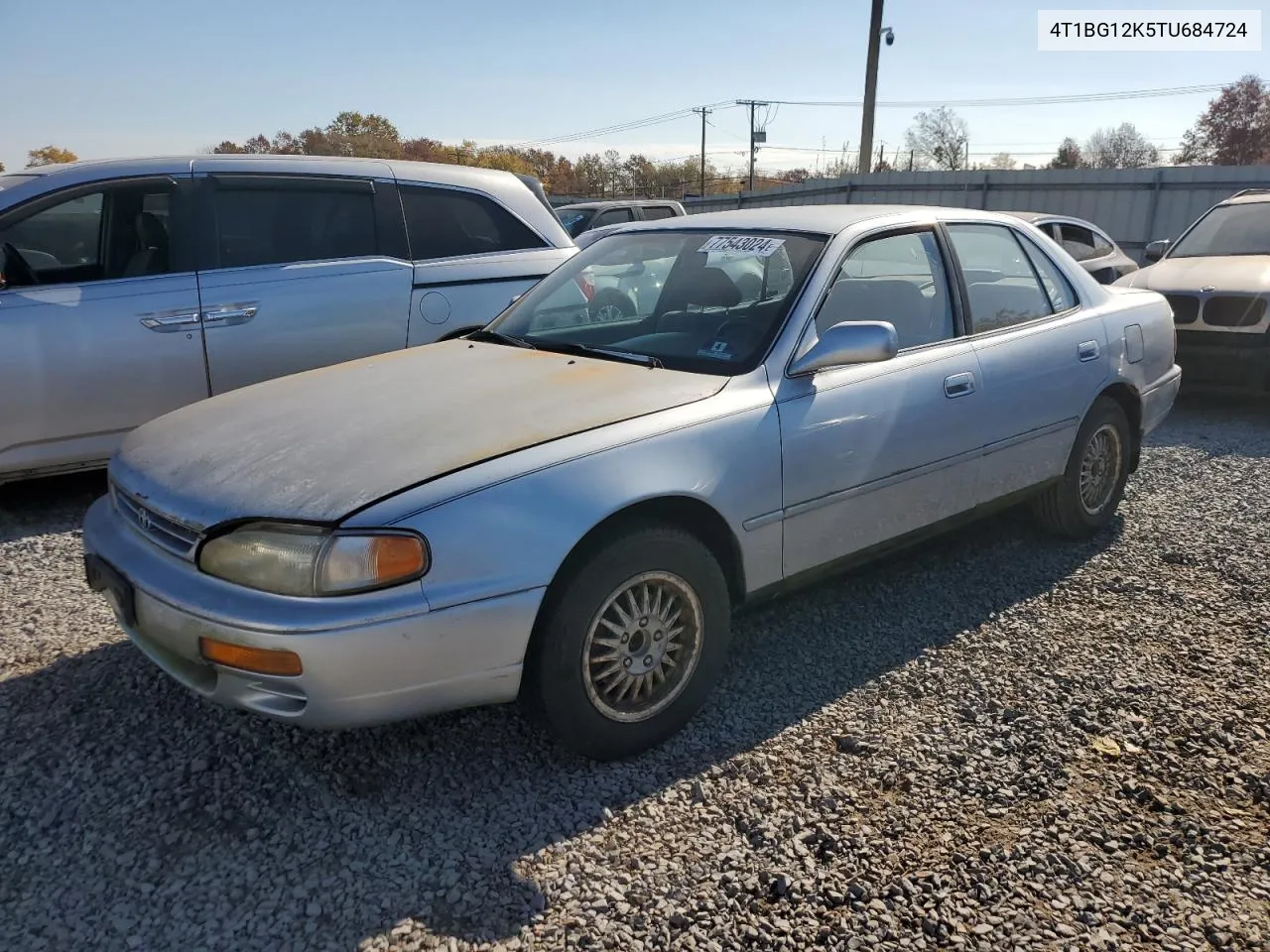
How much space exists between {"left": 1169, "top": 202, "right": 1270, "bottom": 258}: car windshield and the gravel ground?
6012 millimetres

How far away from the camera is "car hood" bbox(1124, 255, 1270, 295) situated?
24.6 feet

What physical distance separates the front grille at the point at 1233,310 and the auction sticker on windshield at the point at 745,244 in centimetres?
573

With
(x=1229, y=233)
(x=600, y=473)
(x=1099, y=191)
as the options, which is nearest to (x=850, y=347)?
(x=600, y=473)

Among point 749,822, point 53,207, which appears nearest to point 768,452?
point 749,822

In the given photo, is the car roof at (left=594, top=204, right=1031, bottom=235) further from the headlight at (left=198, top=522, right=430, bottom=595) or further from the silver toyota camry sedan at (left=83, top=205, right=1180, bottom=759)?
the headlight at (left=198, top=522, right=430, bottom=595)

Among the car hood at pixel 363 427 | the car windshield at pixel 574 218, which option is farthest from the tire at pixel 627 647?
the car windshield at pixel 574 218

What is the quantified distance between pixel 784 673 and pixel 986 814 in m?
0.92

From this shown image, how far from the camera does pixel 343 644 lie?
225 cm

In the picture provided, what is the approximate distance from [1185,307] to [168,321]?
7.47m

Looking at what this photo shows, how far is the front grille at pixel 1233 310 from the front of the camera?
733cm

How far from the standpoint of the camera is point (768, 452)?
296 centimetres

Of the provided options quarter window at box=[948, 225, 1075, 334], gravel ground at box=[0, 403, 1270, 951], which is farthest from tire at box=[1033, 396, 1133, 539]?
gravel ground at box=[0, 403, 1270, 951]

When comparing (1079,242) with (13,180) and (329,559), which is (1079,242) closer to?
(13,180)

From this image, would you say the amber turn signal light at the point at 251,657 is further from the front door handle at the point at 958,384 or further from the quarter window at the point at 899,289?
the front door handle at the point at 958,384
